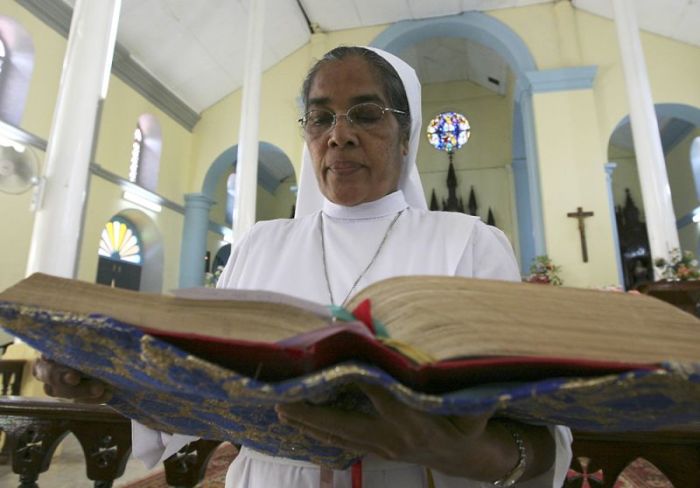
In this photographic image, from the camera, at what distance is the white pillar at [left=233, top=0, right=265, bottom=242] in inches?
275

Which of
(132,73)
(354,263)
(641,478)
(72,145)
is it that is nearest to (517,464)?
(354,263)

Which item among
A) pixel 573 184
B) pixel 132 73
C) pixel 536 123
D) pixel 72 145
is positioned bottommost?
pixel 72 145

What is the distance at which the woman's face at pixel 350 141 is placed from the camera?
117cm

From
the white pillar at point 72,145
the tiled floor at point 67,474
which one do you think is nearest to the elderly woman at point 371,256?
the tiled floor at point 67,474

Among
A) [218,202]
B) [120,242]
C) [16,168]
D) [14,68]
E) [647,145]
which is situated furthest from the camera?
[218,202]

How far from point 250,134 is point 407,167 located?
6.39m

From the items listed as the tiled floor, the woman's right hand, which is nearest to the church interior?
the tiled floor

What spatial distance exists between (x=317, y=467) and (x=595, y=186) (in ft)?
26.2

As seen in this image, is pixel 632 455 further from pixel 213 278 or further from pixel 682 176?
pixel 682 176

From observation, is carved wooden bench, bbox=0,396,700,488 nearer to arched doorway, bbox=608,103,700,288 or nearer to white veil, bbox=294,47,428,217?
white veil, bbox=294,47,428,217

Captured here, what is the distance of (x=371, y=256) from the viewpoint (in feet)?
3.74

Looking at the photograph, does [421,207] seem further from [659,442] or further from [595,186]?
[595,186]

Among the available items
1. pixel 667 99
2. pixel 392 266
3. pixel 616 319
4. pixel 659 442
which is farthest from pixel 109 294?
pixel 667 99

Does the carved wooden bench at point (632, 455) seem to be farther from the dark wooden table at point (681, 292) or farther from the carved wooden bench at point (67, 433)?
the dark wooden table at point (681, 292)
